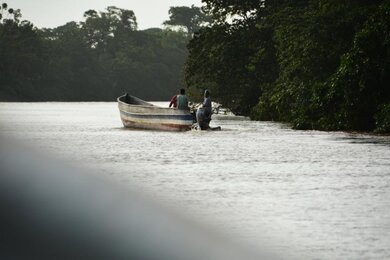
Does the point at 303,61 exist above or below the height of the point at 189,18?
below

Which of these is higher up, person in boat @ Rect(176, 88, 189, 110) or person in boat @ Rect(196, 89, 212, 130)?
person in boat @ Rect(176, 88, 189, 110)

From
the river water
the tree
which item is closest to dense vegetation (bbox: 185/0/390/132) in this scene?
the river water

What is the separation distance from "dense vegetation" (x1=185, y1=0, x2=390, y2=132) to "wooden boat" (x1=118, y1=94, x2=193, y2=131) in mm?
4646

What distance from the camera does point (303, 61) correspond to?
40.9 meters

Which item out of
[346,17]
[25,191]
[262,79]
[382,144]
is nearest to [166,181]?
[25,191]

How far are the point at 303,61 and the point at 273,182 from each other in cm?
2543

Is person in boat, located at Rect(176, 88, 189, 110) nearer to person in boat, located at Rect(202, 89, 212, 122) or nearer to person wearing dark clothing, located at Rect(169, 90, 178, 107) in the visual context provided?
person in boat, located at Rect(202, 89, 212, 122)

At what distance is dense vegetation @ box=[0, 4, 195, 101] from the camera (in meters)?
132

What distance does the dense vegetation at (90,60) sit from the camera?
132 m

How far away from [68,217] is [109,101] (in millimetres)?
145889

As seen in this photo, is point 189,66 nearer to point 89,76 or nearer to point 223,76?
point 223,76

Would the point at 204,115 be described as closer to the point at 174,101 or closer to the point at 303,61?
the point at 174,101

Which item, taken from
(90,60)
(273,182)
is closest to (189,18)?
(90,60)

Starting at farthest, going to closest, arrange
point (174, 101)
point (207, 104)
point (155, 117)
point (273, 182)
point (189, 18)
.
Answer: point (189, 18), point (174, 101), point (155, 117), point (207, 104), point (273, 182)
